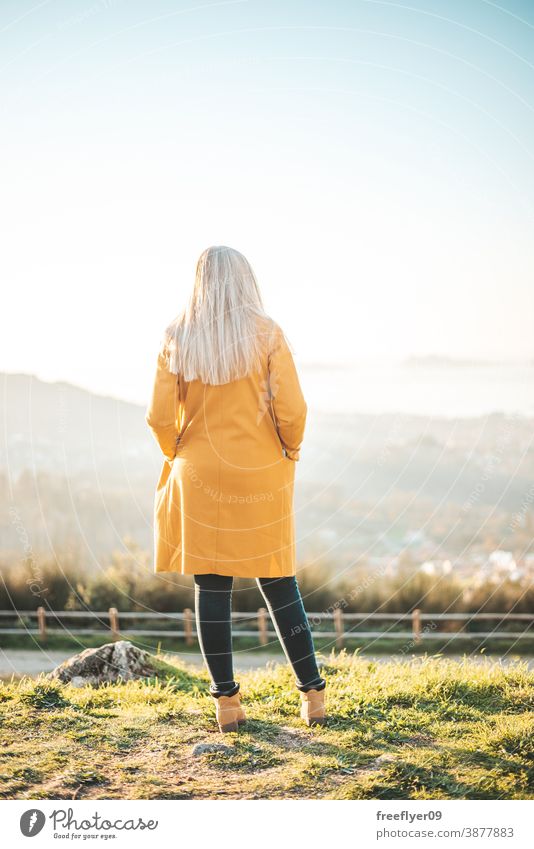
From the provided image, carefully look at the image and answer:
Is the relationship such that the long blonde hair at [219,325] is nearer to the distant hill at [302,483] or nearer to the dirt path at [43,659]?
the dirt path at [43,659]

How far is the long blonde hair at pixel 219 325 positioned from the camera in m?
2.96

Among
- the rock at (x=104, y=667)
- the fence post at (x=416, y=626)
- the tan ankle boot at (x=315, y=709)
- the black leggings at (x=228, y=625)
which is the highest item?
the black leggings at (x=228, y=625)

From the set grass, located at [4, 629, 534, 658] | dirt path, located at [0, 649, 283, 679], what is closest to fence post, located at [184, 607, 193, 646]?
grass, located at [4, 629, 534, 658]

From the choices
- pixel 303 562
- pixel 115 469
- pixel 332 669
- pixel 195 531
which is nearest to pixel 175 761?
pixel 195 531

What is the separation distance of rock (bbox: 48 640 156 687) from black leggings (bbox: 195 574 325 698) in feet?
4.22

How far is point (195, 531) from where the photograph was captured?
9.84 feet

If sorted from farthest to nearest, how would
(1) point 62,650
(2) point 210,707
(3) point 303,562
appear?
1. (3) point 303,562
2. (1) point 62,650
3. (2) point 210,707

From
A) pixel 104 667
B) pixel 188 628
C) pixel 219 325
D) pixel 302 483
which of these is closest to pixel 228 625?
pixel 219 325
